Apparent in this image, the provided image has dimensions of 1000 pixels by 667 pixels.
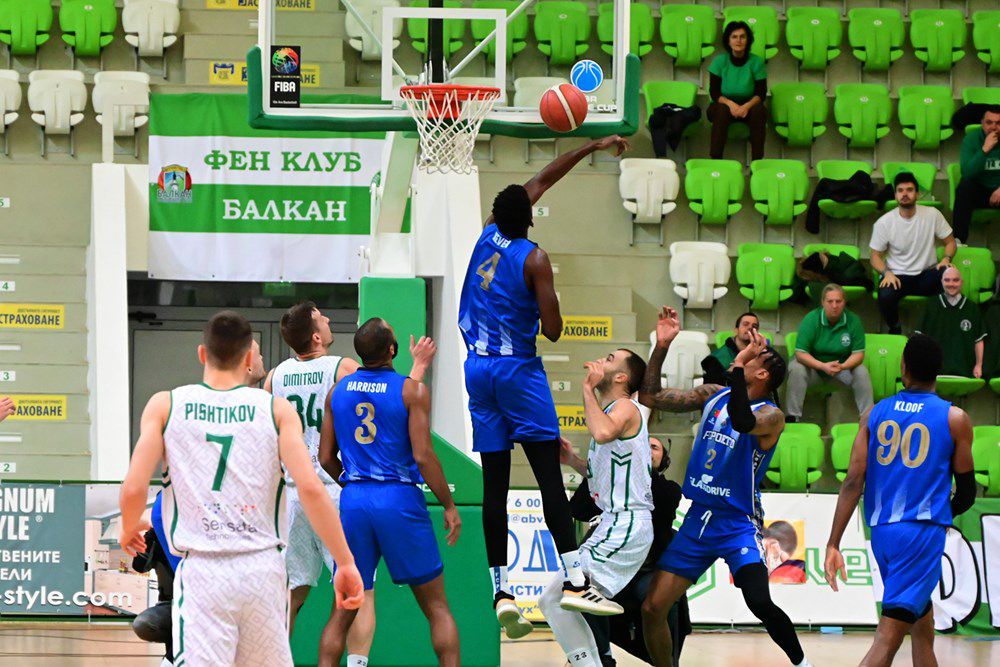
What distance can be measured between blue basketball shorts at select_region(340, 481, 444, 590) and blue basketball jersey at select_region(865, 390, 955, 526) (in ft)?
7.49

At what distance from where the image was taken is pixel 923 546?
684cm

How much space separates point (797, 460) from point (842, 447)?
543mm

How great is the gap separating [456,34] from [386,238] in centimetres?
277

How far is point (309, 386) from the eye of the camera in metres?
7.66

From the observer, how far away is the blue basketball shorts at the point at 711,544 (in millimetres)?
7527

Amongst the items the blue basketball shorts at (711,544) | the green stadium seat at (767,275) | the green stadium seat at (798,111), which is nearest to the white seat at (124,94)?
the green stadium seat at (767,275)

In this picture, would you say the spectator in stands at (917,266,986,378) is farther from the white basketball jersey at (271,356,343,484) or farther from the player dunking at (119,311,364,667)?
the player dunking at (119,311,364,667)

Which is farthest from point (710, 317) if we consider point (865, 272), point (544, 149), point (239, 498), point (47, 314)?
point (239, 498)

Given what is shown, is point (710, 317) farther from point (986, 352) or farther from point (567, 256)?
point (986, 352)

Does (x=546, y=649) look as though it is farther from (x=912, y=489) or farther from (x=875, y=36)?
(x=875, y=36)

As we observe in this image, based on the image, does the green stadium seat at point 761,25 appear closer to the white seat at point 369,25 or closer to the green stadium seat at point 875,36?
the green stadium seat at point 875,36

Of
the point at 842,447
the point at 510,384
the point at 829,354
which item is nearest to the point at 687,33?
the point at 829,354

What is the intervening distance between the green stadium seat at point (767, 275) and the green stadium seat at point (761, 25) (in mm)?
2699

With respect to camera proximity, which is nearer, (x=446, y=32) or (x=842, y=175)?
(x=446, y=32)
